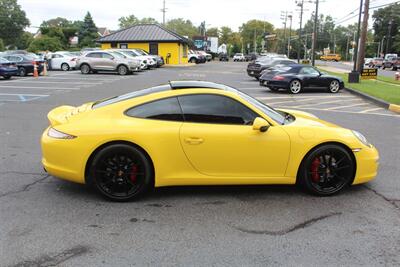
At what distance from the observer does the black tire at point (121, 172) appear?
4.76 m

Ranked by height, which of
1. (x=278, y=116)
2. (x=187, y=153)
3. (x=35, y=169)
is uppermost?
(x=278, y=116)

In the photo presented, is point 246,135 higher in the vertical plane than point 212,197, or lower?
higher

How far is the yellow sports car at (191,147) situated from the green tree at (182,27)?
15212 centimetres

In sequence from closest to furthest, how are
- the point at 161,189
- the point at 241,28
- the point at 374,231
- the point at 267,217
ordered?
the point at 374,231 < the point at 267,217 < the point at 161,189 < the point at 241,28

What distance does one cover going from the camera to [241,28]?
159375mm

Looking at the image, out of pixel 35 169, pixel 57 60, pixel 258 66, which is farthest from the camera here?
pixel 57 60

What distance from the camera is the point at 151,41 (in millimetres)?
49969

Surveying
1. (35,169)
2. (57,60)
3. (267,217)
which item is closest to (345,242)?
(267,217)

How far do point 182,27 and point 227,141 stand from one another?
6427 inches

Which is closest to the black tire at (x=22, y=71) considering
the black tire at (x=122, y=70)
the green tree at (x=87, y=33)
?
the black tire at (x=122, y=70)

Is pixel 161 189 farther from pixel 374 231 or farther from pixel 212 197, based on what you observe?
pixel 374 231

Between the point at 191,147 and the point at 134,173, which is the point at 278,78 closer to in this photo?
the point at 191,147

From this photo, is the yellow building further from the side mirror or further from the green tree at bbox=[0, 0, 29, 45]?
the green tree at bbox=[0, 0, 29, 45]

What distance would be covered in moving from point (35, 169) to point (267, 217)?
3.47 meters
